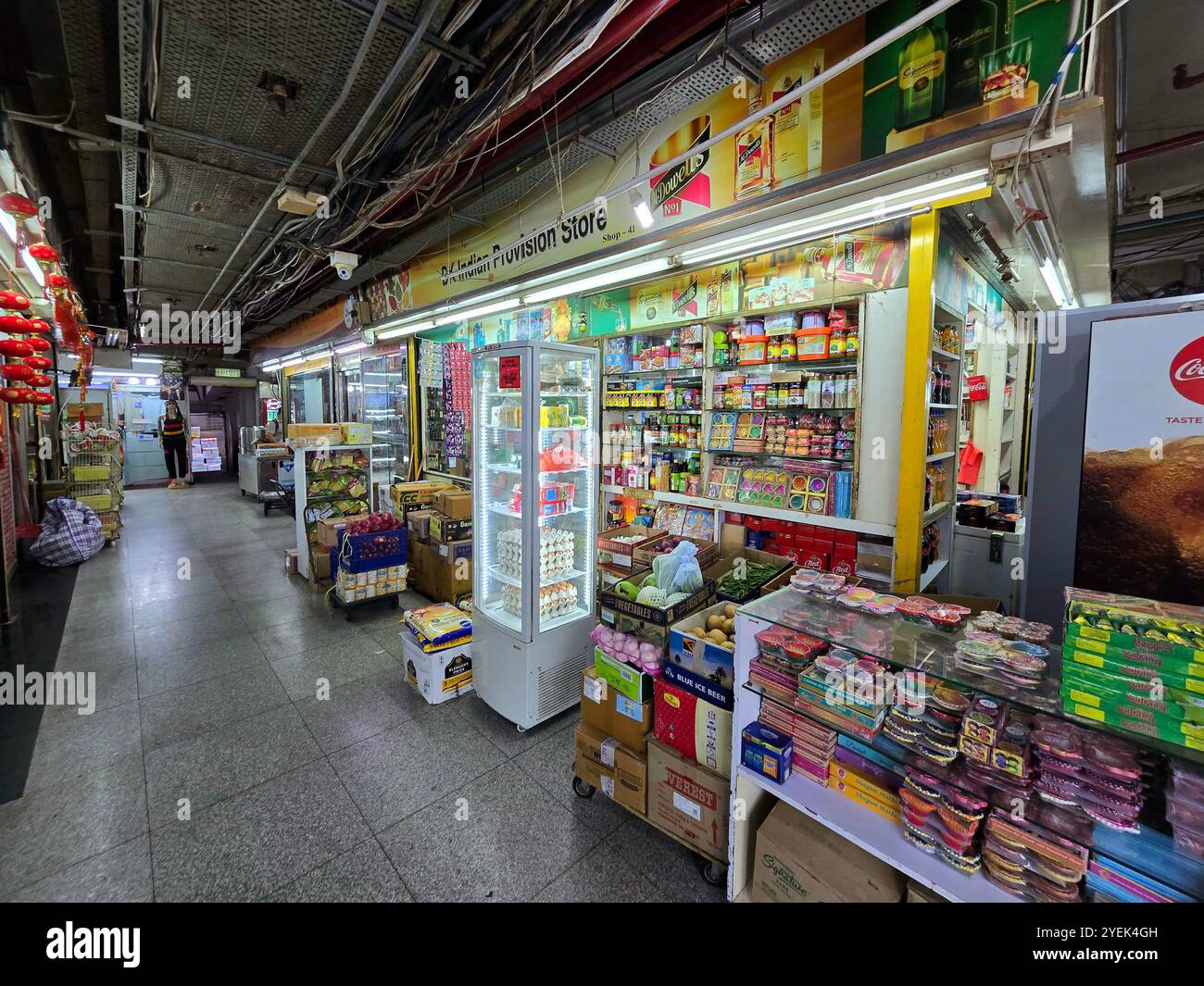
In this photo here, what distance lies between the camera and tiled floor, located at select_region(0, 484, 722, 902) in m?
2.17

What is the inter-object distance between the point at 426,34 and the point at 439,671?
377 cm

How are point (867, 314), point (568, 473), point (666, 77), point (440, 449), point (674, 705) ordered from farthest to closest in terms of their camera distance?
point (440, 449) → point (568, 473) → point (867, 314) → point (666, 77) → point (674, 705)

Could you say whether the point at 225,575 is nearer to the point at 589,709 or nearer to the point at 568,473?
the point at 568,473

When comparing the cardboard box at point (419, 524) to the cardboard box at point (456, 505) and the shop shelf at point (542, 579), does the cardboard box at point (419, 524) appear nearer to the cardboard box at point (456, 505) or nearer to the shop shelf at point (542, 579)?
the cardboard box at point (456, 505)

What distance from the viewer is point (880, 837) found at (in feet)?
5.27

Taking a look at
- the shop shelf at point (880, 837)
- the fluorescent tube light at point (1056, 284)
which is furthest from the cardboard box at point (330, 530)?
the fluorescent tube light at point (1056, 284)

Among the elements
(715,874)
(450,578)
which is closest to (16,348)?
(450,578)

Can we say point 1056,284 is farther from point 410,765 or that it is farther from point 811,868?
point 410,765

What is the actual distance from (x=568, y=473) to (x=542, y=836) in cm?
219

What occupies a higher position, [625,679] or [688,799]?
[625,679]

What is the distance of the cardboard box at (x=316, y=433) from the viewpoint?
6.12 metres

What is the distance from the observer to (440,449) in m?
7.87

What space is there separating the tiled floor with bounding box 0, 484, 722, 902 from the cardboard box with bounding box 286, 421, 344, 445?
2.44 m
